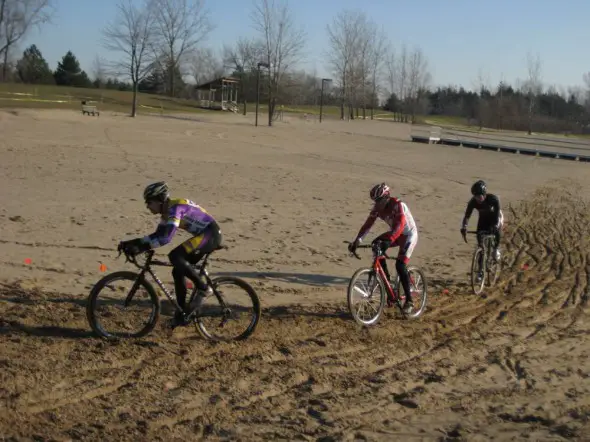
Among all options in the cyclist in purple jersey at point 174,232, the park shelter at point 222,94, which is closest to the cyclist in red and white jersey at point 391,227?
the cyclist in purple jersey at point 174,232

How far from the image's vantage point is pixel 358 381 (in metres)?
6.36

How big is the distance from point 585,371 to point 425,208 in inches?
462

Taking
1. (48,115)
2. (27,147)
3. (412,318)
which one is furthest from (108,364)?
(48,115)

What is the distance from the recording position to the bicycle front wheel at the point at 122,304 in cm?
707

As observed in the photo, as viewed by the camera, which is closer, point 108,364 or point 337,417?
point 337,417

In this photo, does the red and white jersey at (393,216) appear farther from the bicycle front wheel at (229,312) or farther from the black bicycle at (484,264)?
the black bicycle at (484,264)

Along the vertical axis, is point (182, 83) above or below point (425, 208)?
above

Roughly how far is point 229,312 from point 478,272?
4460mm

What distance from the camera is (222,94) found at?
6944 centimetres

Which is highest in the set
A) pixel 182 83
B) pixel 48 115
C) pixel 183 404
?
pixel 182 83

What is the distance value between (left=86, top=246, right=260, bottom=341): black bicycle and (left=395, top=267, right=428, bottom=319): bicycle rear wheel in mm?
2309

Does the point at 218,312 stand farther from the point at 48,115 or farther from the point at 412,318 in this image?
the point at 48,115

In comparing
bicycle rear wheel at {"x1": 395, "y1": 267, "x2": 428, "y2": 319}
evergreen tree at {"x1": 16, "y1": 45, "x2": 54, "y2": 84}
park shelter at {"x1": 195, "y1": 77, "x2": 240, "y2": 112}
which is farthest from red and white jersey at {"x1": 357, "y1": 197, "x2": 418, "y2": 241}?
evergreen tree at {"x1": 16, "y1": 45, "x2": 54, "y2": 84}

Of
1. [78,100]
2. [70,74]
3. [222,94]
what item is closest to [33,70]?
[70,74]
